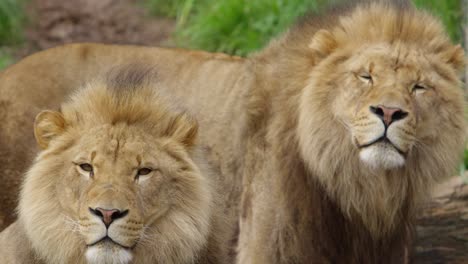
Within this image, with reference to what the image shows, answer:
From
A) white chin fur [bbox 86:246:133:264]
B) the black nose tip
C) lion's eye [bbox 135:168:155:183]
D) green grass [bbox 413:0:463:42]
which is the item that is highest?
green grass [bbox 413:0:463:42]

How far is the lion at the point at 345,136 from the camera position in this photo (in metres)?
4.60

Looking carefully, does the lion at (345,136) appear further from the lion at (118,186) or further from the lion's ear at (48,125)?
the lion's ear at (48,125)

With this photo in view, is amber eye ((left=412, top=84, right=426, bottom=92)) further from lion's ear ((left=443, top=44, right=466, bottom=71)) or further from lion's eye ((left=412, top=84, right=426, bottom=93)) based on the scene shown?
lion's ear ((left=443, top=44, right=466, bottom=71))

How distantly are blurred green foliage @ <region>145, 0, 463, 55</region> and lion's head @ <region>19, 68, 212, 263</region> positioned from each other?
3.79 metres

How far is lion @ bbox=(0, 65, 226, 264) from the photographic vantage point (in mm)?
3928

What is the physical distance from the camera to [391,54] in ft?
15.5

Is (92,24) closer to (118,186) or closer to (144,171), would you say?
(144,171)

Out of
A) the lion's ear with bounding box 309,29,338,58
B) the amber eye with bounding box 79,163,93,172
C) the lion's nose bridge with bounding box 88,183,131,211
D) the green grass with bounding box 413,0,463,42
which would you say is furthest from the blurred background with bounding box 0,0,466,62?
the lion's nose bridge with bounding box 88,183,131,211

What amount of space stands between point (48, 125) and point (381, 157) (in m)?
1.29

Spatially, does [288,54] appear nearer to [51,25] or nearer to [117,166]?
[117,166]

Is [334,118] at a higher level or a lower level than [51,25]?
lower

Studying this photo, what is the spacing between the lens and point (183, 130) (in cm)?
429

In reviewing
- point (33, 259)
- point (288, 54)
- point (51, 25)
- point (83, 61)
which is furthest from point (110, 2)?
point (33, 259)

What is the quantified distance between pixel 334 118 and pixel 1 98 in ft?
7.12
